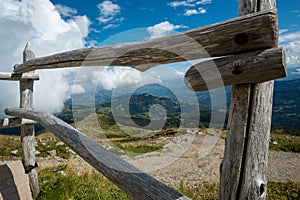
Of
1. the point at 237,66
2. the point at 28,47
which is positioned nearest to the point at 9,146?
the point at 28,47

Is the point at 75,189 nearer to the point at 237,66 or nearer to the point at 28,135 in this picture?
the point at 28,135

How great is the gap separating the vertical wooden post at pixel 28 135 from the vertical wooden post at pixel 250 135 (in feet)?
12.8

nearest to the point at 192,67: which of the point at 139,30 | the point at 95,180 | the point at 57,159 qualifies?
the point at 139,30

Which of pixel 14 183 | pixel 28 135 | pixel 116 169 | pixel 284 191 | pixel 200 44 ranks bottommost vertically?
pixel 284 191

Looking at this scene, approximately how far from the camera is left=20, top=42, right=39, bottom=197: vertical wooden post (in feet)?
13.1

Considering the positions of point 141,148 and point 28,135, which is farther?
point 141,148

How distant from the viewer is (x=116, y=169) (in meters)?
1.82

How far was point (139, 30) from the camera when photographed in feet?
5.82

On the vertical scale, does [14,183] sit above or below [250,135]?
below

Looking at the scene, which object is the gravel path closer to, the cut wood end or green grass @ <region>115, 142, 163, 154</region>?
green grass @ <region>115, 142, 163, 154</region>

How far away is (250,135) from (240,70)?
36 centimetres

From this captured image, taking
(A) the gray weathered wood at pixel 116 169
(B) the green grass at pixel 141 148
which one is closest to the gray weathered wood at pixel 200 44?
(A) the gray weathered wood at pixel 116 169

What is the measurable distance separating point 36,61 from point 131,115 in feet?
6.65

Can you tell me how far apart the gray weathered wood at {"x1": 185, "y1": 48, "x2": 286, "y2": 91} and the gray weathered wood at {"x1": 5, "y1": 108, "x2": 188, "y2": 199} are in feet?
2.47
